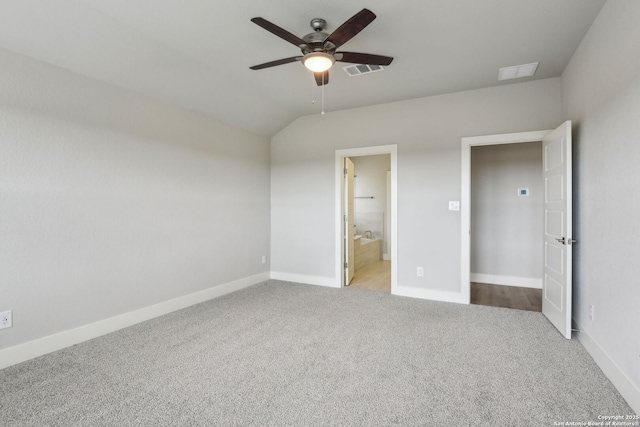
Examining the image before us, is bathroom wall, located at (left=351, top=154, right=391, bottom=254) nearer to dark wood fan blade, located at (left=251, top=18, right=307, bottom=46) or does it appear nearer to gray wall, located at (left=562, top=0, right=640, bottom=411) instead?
gray wall, located at (left=562, top=0, right=640, bottom=411)

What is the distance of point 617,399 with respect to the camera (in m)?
1.89

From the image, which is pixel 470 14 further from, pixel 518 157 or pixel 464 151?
pixel 518 157

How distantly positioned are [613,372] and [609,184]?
1.28 meters

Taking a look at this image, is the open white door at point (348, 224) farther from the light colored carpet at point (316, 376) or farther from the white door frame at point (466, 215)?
the white door frame at point (466, 215)

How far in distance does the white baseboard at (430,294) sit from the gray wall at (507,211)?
144 centimetres

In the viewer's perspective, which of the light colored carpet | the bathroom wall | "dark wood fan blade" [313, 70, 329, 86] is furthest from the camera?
the bathroom wall

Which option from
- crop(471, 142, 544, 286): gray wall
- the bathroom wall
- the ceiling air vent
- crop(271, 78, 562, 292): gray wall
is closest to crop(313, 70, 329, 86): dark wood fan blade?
the ceiling air vent

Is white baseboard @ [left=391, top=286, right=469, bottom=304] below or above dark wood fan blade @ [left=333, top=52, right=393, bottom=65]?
below

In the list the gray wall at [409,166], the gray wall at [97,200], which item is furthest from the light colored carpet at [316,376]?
the gray wall at [409,166]

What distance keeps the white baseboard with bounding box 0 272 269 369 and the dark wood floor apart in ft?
11.4

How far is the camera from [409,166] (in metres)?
4.16

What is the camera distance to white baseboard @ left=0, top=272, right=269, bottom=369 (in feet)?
7.72

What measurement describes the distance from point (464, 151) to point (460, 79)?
86 cm

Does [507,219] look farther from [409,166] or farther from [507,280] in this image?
[409,166]
